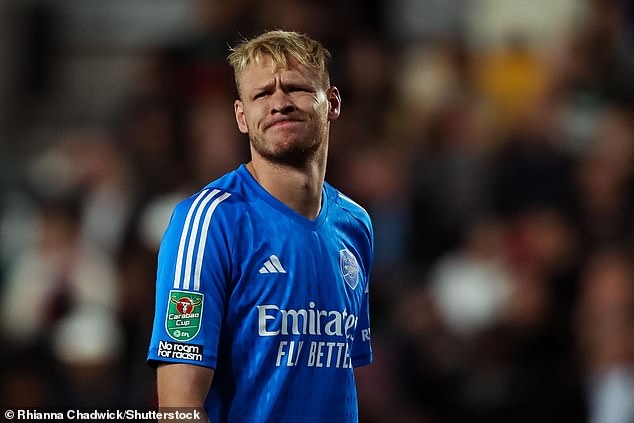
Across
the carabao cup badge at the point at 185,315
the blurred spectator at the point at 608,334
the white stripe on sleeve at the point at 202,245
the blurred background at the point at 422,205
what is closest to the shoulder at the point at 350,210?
the white stripe on sleeve at the point at 202,245

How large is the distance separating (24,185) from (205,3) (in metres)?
2.20

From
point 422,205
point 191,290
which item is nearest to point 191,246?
point 191,290

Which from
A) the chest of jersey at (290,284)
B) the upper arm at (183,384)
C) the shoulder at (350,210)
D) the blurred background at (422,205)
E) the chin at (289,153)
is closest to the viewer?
the upper arm at (183,384)

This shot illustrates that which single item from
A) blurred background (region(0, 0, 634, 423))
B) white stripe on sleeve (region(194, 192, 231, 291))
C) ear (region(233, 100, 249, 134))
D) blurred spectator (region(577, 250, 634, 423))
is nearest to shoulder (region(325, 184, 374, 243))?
ear (region(233, 100, 249, 134))

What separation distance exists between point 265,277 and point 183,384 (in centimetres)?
42

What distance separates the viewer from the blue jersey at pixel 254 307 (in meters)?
3.59

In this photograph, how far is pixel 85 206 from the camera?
29.8ft

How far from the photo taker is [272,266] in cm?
374

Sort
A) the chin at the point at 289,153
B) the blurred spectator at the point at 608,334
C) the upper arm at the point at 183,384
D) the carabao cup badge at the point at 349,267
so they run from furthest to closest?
1. the blurred spectator at the point at 608,334
2. the carabao cup badge at the point at 349,267
3. the chin at the point at 289,153
4. the upper arm at the point at 183,384

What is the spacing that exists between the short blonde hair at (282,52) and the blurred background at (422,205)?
12.3ft

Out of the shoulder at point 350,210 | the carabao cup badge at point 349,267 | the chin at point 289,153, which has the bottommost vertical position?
the carabao cup badge at point 349,267

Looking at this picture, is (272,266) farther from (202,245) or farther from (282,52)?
(282,52)

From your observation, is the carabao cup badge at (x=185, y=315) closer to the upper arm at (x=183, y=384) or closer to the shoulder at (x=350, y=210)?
the upper arm at (x=183, y=384)

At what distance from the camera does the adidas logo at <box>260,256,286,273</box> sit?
12.2ft
